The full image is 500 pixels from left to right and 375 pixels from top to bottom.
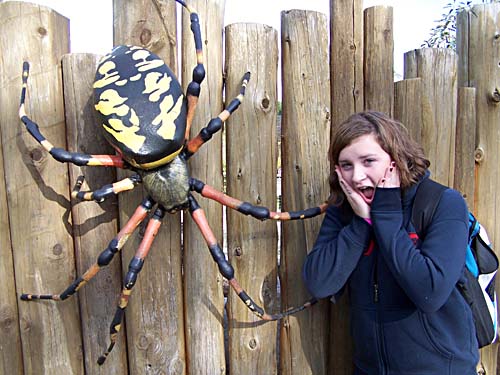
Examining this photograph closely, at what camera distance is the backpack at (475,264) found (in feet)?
5.48

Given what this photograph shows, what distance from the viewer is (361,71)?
2.23 metres

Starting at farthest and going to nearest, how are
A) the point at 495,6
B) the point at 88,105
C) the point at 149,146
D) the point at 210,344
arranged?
the point at 495,6 < the point at 210,344 < the point at 88,105 < the point at 149,146

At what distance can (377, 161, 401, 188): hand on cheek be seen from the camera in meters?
1.69

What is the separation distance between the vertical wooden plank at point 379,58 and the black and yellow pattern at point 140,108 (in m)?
1.09

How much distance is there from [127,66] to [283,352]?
1.70 meters

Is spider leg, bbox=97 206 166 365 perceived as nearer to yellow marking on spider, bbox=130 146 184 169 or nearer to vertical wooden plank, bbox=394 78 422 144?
yellow marking on spider, bbox=130 146 184 169

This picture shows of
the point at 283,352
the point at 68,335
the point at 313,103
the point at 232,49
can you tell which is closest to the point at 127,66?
the point at 232,49

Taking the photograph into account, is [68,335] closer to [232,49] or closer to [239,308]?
[239,308]

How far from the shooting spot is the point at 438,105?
2.26 m

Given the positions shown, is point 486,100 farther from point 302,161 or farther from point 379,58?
point 302,161

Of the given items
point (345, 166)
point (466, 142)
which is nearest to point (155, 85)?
point (345, 166)

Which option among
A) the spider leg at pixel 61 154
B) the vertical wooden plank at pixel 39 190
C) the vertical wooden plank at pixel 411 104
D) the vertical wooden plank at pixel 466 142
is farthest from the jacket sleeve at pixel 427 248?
the vertical wooden plank at pixel 39 190

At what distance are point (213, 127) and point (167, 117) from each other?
0.72ft

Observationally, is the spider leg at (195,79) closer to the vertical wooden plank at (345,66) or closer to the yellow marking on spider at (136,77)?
the yellow marking on spider at (136,77)
